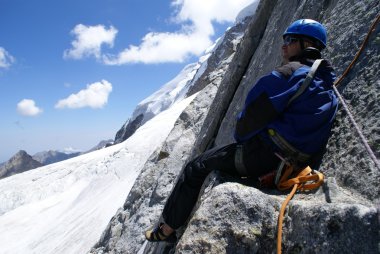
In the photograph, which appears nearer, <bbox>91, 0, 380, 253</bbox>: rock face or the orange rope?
<bbox>91, 0, 380, 253</bbox>: rock face

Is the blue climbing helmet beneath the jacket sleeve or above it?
above

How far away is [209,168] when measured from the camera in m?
5.38

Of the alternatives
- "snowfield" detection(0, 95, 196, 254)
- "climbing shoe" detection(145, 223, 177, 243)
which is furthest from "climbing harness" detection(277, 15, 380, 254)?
"snowfield" detection(0, 95, 196, 254)

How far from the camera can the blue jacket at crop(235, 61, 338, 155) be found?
4629 mm

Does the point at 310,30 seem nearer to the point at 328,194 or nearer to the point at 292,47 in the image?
the point at 292,47

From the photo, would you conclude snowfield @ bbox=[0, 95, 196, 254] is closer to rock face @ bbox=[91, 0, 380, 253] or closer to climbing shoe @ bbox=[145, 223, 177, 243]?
climbing shoe @ bbox=[145, 223, 177, 243]

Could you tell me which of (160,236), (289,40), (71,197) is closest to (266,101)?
(289,40)

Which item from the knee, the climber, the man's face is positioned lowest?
the knee

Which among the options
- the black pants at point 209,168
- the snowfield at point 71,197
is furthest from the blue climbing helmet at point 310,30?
the snowfield at point 71,197

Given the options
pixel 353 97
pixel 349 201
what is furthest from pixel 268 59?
pixel 349 201

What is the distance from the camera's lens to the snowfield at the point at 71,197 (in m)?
21.5

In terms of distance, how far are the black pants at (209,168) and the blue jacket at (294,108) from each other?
233 millimetres

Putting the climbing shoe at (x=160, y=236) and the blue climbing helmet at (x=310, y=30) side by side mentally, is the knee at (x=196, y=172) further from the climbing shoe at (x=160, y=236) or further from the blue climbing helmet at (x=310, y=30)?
the blue climbing helmet at (x=310, y=30)

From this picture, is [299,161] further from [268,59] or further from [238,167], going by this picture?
[268,59]
